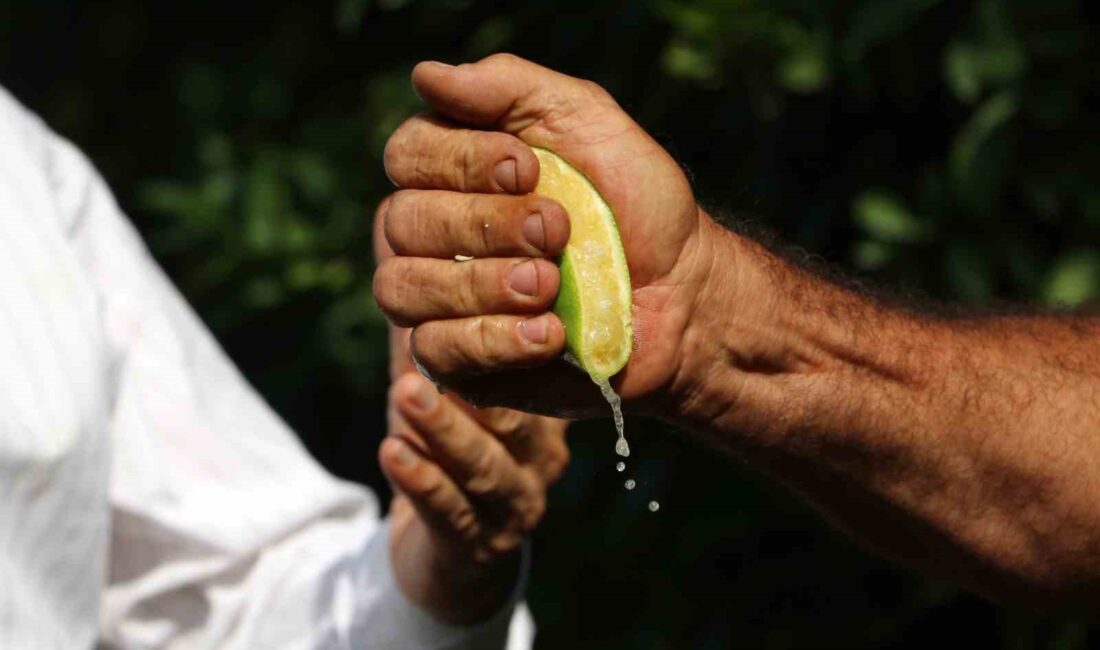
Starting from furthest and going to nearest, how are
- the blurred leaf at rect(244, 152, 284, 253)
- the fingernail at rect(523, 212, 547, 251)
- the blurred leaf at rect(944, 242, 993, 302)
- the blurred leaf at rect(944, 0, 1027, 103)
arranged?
the blurred leaf at rect(244, 152, 284, 253) < the blurred leaf at rect(944, 242, 993, 302) < the blurred leaf at rect(944, 0, 1027, 103) < the fingernail at rect(523, 212, 547, 251)

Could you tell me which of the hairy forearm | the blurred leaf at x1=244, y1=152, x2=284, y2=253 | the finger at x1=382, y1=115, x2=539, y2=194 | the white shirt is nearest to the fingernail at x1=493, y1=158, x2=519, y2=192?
the finger at x1=382, y1=115, x2=539, y2=194

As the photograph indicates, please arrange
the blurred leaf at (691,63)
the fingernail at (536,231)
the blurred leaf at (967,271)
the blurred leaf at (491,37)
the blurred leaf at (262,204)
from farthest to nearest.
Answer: the blurred leaf at (262,204) < the blurred leaf at (491,37) < the blurred leaf at (691,63) < the blurred leaf at (967,271) < the fingernail at (536,231)

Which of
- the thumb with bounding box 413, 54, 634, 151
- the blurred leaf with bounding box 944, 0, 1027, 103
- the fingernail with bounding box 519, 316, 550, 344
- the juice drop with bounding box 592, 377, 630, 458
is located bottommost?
the blurred leaf with bounding box 944, 0, 1027, 103

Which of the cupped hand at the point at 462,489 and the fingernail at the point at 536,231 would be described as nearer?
the fingernail at the point at 536,231

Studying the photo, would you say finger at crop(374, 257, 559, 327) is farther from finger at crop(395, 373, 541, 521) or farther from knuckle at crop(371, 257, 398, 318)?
finger at crop(395, 373, 541, 521)

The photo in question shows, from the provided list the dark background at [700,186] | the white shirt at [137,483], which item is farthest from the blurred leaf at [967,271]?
the white shirt at [137,483]

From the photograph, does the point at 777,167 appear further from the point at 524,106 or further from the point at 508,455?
the point at 524,106

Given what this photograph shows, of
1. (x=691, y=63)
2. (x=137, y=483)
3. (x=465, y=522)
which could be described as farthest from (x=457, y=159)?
(x=691, y=63)

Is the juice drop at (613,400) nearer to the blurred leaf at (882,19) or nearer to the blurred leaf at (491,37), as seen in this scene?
the blurred leaf at (882,19)

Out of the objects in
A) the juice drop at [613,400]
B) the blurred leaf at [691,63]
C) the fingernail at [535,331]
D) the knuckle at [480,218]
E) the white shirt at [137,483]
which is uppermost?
the knuckle at [480,218]
